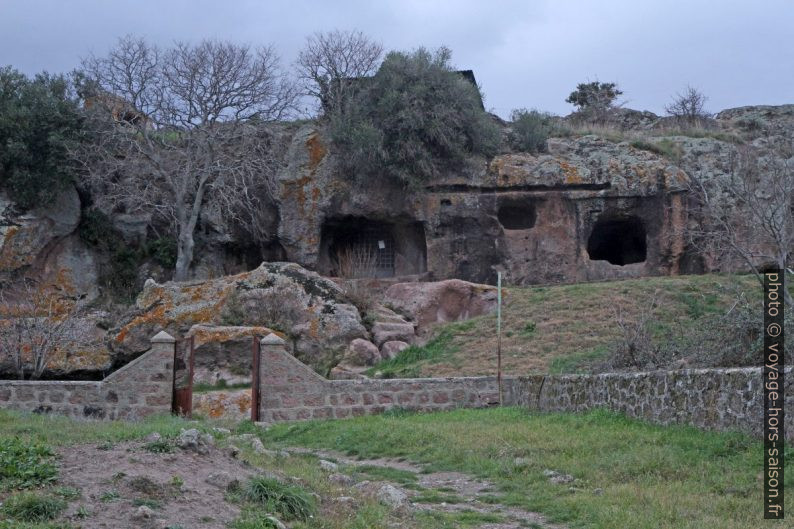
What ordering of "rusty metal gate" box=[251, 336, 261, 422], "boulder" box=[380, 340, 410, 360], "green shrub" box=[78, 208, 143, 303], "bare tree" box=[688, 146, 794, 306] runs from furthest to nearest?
"green shrub" box=[78, 208, 143, 303]
"boulder" box=[380, 340, 410, 360]
"bare tree" box=[688, 146, 794, 306]
"rusty metal gate" box=[251, 336, 261, 422]

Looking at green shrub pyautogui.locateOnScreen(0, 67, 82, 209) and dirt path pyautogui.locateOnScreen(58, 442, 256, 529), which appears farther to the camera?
green shrub pyautogui.locateOnScreen(0, 67, 82, 209)

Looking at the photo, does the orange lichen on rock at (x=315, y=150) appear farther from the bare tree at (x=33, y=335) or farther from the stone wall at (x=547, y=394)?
the stone wall at (x=547, y=394)

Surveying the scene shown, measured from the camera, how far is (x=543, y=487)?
8.76 m

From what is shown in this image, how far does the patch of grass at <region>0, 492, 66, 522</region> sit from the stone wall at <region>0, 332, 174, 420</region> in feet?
32.7

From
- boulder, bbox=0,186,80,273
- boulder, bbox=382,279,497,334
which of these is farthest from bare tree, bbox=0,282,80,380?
boulder, bbox=382,279,497,334

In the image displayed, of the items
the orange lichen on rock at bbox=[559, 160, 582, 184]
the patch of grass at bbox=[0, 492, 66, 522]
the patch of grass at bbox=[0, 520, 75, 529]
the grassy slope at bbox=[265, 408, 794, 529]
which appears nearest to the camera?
the patch of grass at bbox=[0, 520, 75, 529]

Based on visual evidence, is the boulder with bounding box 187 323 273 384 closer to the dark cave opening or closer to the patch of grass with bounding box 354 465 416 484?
the patch of grass with bounding box 354 465 416 484

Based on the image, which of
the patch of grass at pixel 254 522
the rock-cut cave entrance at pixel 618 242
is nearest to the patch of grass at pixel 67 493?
the patch of grass at pixel 254 522

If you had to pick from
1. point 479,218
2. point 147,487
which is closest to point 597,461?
point 147,487

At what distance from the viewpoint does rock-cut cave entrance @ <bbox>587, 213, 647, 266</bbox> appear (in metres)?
28.0

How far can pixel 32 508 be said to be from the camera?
18.3ft

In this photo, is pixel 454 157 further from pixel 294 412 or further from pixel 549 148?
pixel 294 412

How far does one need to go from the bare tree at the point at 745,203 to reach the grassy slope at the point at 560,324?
43.6 inches

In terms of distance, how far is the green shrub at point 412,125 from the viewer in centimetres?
2677
